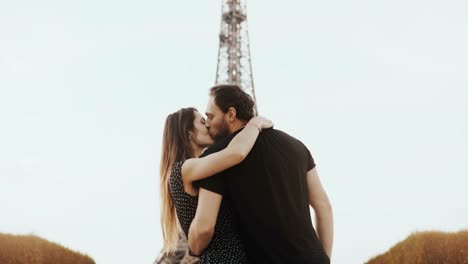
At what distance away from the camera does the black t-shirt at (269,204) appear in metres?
2.94

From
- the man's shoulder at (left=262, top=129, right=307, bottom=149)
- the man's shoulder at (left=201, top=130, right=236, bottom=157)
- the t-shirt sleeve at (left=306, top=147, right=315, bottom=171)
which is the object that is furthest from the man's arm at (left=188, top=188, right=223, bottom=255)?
the t-shirt sleeve at (left=306, top=147, right=315, bottom=171)

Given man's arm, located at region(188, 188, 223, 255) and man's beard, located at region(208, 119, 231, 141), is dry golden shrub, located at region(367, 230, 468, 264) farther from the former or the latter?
man's arm, located at region(188, 188, 223, 255)

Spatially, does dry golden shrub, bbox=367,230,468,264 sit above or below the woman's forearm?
below

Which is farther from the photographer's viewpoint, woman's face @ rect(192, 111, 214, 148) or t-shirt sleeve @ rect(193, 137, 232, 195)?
woman's face @ rect(192, 111, 214, 148)

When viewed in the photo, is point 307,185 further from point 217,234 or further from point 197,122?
point 197,122

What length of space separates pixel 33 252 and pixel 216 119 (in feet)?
28.5

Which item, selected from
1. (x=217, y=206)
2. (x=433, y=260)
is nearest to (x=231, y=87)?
(x=217, y=206)

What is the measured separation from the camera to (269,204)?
296 centimetres

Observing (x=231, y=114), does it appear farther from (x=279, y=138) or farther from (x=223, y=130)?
(x=279, y=138)

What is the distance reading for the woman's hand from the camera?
10.5 ft

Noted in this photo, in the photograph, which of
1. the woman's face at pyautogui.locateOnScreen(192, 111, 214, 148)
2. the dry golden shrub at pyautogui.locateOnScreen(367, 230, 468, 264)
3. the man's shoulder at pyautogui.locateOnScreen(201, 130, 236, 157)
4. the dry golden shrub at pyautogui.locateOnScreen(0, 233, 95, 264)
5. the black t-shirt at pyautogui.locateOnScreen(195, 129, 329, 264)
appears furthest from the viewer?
the dry golden shrub at pyautogui.locateOnScreen(0, 233, 95, 264)

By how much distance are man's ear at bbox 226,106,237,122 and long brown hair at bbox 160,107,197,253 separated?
65 centimetres

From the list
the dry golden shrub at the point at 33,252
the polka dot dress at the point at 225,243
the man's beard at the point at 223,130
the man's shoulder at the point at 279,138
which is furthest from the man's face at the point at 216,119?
the dry golden shrub at the point at 33,252

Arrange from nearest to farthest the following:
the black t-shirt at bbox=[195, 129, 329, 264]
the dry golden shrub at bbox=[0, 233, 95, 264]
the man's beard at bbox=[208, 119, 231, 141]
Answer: the black t-shirt at bbox=[195, 129, 329, 264]
the man's beard at bbox=[208, 119, 231, 141]
the dry golden shrub at bbox=[0, 233, 95, 264]
